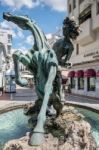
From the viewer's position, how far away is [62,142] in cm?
520

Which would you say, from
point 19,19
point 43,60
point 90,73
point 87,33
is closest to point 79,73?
point 90,73

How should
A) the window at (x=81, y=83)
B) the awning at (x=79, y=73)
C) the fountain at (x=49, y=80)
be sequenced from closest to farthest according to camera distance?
the fountain at (x=49, y=80) → the awning at (x=79, y=73) → the window at (x=81, y=83)

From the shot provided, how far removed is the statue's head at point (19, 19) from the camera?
7.16 meters

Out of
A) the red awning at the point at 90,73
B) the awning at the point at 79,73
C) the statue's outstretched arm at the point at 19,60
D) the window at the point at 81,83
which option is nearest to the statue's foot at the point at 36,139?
Result: the statue's outstretched arm at the point at 19,60

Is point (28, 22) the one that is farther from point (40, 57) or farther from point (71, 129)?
point (71, 129)

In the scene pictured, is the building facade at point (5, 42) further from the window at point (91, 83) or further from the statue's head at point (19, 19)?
the statue's head at point (19, 19)

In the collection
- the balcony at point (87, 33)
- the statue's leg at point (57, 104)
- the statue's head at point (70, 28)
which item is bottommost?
the statue's leg at point (57, 104)

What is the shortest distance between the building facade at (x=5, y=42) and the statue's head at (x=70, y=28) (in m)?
53.9

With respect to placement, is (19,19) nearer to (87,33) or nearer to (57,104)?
(57,104)

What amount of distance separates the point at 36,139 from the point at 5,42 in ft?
199

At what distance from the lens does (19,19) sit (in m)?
7.23

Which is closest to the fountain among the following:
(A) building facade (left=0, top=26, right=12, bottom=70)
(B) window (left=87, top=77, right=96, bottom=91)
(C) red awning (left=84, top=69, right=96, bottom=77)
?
(C) red awning (left=84, top=69, right=96, bottom=77)

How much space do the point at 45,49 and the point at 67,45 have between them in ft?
2.28

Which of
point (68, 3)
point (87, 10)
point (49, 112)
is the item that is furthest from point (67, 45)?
point (68, 3)
